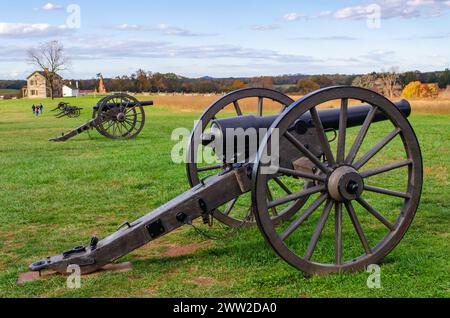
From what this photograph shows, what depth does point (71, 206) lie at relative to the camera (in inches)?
328

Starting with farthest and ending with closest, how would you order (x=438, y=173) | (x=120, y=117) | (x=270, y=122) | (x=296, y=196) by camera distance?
1. (x=120, y=117)
2. (x=438, y=173)
3. (x=270, y=122)
4. (x=296, y=196)

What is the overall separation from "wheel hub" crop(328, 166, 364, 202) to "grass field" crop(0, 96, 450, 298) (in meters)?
0.65

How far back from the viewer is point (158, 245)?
6207 millimetres

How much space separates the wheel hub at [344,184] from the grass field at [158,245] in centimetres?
65

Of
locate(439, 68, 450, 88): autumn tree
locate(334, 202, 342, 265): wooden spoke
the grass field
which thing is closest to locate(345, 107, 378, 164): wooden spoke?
locate(334, 202, 342, 265): wooden spoke

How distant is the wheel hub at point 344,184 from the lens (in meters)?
4.73

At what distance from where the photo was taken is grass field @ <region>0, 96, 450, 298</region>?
4617 mm

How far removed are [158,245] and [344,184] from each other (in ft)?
7.71

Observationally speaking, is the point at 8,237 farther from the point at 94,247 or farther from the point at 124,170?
the point at 124,170

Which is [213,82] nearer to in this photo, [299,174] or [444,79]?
[444,79]

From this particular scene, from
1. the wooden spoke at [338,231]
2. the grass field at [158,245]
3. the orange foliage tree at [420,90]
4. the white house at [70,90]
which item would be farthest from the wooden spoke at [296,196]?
the white house at [70,90]

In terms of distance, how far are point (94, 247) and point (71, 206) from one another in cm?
343

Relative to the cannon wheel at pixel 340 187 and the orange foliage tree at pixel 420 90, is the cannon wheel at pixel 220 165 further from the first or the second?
the orange foliage tree at pixel 420 90

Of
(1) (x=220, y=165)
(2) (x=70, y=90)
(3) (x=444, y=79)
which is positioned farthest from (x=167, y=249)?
(2) (x=70, y=90)
